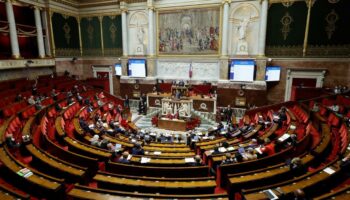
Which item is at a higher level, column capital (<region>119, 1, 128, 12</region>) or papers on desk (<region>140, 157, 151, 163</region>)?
column capital (<region>119, 1, 128, 12</region>)

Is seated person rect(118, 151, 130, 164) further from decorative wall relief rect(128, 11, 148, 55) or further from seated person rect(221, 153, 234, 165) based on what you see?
decorative wall relief rect(128, 11, 148, 55)

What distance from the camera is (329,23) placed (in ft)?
47.5

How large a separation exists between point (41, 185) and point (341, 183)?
6.99m

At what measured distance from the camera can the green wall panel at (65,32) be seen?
1891 cm

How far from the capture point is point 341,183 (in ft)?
16.2

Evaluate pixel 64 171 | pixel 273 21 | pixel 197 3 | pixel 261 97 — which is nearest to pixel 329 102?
pixel 261 97

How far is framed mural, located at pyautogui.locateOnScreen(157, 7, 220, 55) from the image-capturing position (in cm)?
1734

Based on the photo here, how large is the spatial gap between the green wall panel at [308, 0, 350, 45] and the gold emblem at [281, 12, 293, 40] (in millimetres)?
1400

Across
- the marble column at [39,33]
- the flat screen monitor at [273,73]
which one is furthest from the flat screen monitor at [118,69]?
the flat screen monitor at [273,73]

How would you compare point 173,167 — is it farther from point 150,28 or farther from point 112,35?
point 112,35

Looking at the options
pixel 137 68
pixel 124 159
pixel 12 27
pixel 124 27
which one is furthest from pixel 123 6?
pixel 124 159

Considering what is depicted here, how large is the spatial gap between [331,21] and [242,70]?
6.66 m

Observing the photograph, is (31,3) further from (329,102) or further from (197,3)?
(329,102)

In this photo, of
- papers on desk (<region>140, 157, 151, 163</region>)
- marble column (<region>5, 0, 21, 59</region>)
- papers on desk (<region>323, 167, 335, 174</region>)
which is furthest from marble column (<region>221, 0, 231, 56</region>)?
marble column (<region>5, 0, 21, 59</region>)
